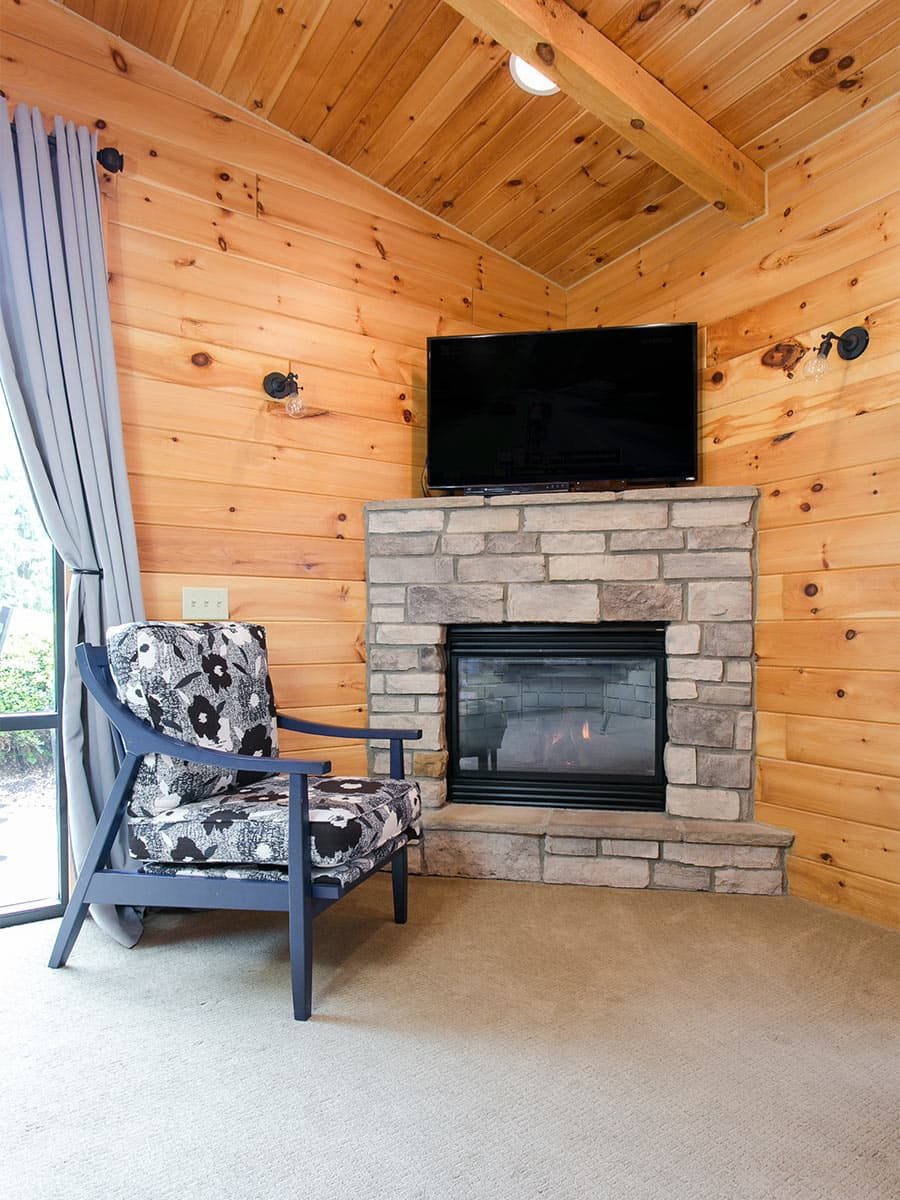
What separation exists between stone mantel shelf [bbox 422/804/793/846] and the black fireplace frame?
2.4 inches

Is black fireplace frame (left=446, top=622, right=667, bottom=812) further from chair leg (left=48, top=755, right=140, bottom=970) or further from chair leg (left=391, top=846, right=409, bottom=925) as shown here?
chair leg (left=48, top=755, right=140, bottom=970)

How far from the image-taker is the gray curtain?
226 cm

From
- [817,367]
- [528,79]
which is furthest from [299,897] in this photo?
[528,79]

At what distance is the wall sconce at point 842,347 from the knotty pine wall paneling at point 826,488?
0.03m

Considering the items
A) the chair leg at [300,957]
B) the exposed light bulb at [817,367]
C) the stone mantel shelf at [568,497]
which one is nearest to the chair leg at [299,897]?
the chair leg at [300,957]

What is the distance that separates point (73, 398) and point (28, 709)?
1.01 metres

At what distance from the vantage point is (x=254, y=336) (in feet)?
9.27

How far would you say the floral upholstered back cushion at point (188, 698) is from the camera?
6.79 ft

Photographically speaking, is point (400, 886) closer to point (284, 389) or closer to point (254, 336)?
point (284, 389)

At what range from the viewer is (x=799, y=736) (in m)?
2.59

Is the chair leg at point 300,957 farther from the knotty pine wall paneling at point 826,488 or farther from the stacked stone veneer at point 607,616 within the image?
the knotty pine wall paneling at point 826,488

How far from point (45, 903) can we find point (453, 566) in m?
1.81

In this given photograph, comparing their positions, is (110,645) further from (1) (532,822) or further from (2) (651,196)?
(2) (651,196)

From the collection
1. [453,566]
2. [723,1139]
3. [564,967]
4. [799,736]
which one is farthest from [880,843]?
[453,566]
